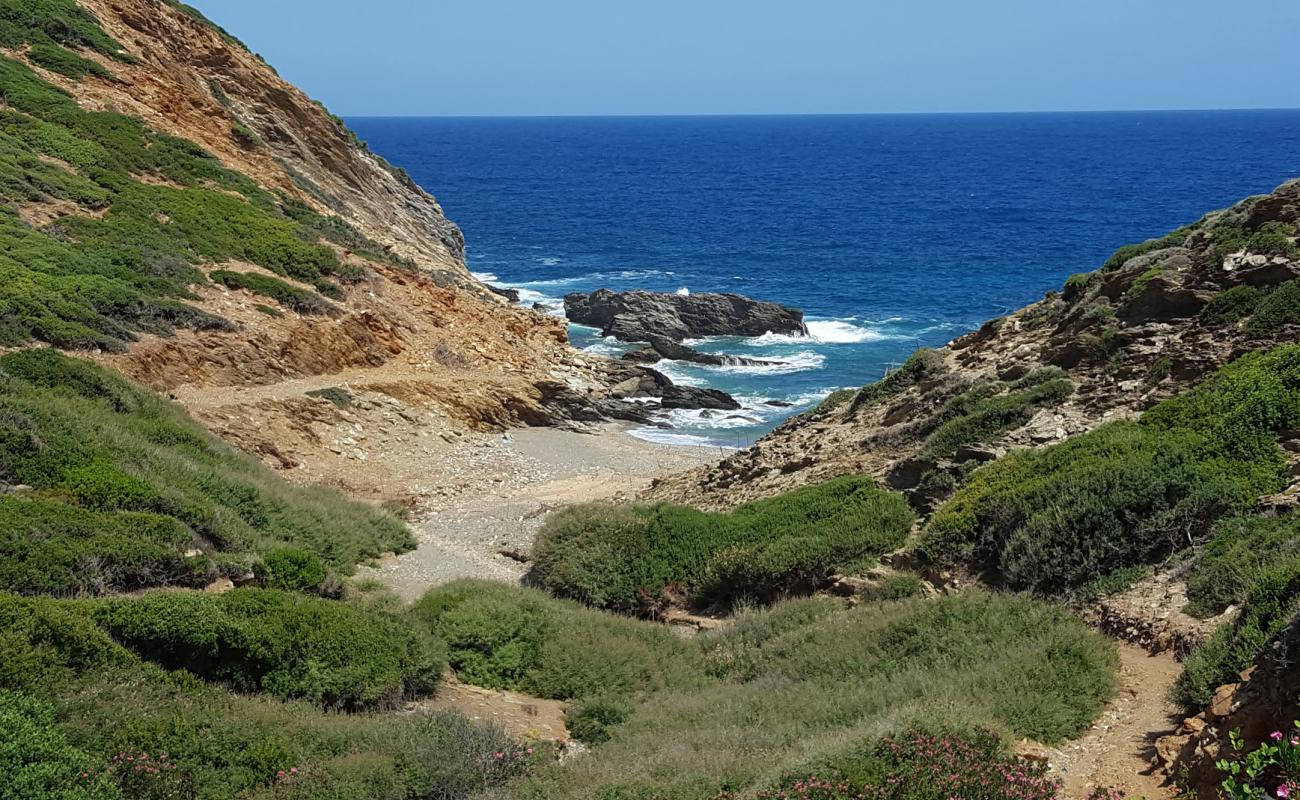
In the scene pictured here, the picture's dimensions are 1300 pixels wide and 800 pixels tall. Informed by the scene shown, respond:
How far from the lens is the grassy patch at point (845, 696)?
859 cm

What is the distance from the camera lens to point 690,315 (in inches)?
1973

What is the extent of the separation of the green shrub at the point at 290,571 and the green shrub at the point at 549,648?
1452mm

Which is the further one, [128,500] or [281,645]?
[128,500]

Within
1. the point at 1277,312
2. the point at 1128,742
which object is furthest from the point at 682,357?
the point at 1128,742

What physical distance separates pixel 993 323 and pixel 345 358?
690 inches

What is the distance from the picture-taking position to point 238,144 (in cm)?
4019

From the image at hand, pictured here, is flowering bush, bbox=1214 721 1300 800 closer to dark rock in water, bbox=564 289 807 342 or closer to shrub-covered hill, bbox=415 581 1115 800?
shrub-covered hill, bbox=415 581 1115 800

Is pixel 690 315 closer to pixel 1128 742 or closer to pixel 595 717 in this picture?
pixel 595 717

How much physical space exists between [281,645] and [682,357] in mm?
34692

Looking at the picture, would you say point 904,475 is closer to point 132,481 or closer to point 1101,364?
point 1101,364

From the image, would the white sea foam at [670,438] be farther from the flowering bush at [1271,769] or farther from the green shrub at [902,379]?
the flowering bush at [1271,769]

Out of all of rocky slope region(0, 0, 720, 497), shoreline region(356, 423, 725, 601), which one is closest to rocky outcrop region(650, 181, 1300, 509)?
shoreline region(356, 423, 725, 601)

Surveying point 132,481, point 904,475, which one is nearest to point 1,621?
point 132,481

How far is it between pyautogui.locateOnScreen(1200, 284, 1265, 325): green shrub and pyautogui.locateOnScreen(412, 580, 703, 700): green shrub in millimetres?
10490
